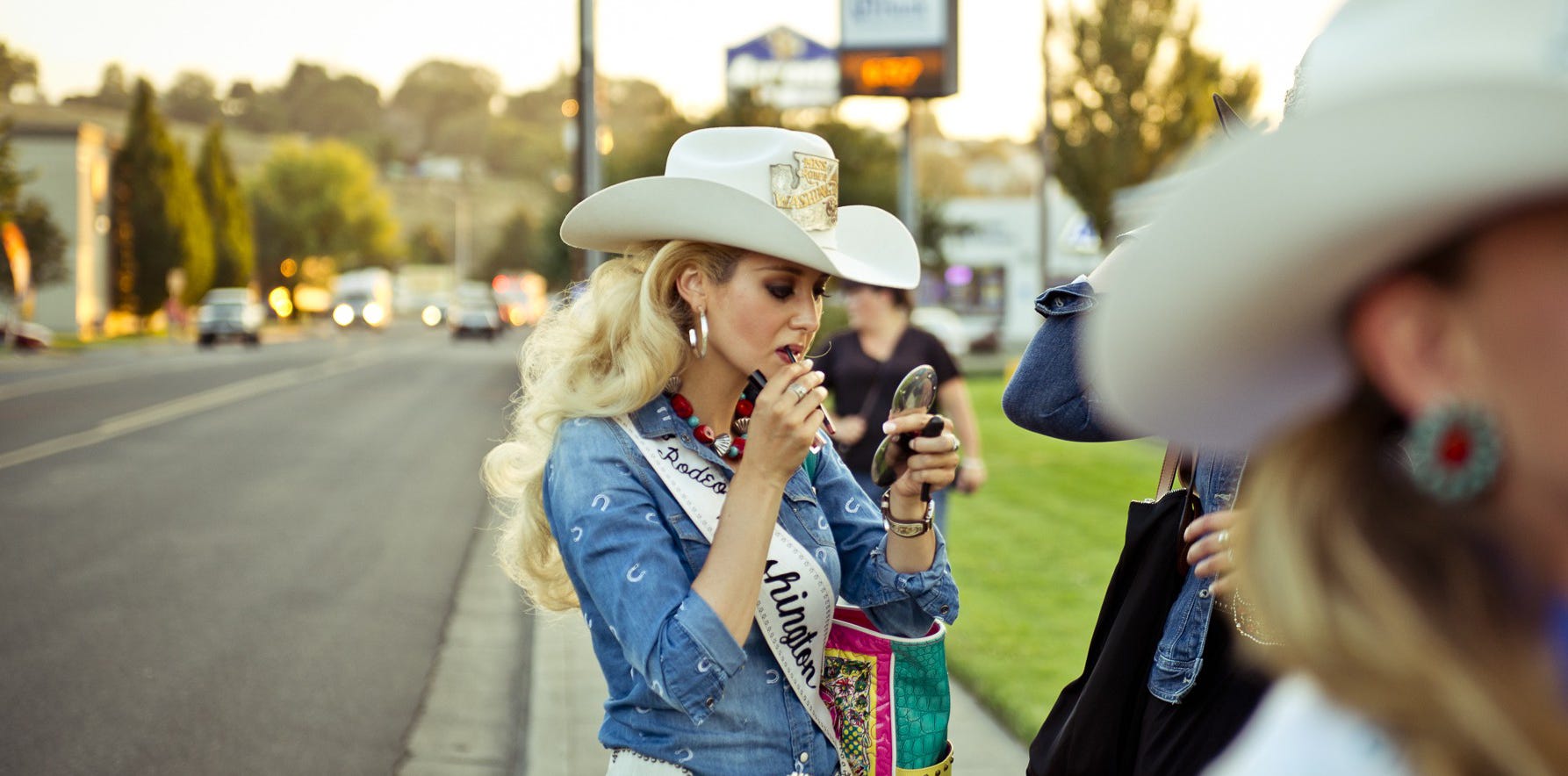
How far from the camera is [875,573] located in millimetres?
2473

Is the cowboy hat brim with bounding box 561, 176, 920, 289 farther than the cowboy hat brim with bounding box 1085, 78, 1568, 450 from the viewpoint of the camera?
Yes

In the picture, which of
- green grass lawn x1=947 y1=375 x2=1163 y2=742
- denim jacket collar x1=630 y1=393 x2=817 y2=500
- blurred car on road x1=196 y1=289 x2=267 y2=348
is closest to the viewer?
denim jacket collar x1=630 y1=393 x2=817 y2=500

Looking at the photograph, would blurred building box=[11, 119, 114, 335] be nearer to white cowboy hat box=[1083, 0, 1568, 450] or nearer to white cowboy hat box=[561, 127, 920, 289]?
white cowboy hat box=[561, 127, 920, 289]

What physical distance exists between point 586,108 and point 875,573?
9985 millimetres

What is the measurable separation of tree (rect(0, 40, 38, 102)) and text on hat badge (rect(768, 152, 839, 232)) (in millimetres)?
31760

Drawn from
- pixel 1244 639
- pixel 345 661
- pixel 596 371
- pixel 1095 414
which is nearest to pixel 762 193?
pixel 596 371

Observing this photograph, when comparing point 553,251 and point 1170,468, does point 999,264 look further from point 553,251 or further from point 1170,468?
point 1170,468

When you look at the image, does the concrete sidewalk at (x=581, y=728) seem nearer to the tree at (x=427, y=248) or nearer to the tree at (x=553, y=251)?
the tree at (x=553, y=251)

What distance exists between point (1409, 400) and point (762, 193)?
1.67 metres

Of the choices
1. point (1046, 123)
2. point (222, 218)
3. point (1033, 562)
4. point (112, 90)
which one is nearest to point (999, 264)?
point (1046, 123)

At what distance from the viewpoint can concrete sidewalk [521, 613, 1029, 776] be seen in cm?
493

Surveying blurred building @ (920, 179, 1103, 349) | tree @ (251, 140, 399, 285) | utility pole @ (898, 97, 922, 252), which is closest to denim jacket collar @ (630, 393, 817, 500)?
utility pole @ (898, 97, 922, 252)

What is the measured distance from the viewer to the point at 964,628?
6805mm

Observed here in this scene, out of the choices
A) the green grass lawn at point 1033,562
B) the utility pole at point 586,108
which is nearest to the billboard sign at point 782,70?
the green grass lawn at point 1033,562
